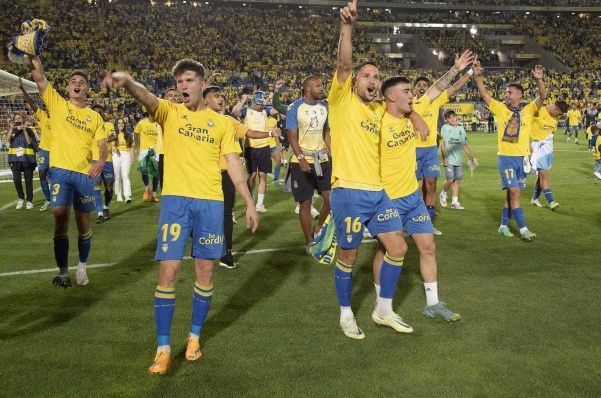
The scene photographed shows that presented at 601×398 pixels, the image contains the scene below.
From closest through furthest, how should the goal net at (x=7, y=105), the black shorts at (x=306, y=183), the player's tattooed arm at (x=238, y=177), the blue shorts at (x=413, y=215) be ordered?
1. the player's tattooed arm at (x=238, y=177)
2. the blue shorts at (x=413, y=215)
3. the black shorts at (x=306, y=183)
4. the goal net at (x=7, y=105)

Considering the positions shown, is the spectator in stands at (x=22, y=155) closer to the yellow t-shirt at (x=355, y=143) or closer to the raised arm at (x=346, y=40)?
the yellow t-shirt at (x=355, y=143)

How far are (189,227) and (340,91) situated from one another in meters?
1.68

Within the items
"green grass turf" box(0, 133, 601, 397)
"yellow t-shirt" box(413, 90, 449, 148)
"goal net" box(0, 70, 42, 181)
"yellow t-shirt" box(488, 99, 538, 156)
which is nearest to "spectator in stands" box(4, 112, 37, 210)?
"goal net" box(0, 70, 42, 181)

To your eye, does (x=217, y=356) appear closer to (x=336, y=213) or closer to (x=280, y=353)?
(x=280, y=353)

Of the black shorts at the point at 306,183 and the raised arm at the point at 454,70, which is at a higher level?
the raised arm at the point at 454,70

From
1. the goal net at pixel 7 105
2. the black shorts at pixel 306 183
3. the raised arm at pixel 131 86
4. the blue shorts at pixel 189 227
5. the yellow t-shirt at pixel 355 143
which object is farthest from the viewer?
the goal net at pixel 7 105

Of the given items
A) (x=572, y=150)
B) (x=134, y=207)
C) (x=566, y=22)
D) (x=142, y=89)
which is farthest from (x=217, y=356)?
(x=566, y=22)

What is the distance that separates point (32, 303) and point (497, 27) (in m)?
71.4

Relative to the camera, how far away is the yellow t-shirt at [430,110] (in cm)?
682

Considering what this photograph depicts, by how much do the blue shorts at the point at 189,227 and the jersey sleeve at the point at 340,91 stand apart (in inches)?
52.7

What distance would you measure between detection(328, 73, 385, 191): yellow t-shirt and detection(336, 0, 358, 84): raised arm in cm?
34

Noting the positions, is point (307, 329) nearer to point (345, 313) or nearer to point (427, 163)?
point (345, 313)

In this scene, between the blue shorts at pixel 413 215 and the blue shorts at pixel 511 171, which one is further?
the blue shorts at pixel 511 171

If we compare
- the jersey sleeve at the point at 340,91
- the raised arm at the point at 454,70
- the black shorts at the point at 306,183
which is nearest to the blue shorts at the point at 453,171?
the black shorts at the point at 306,183
